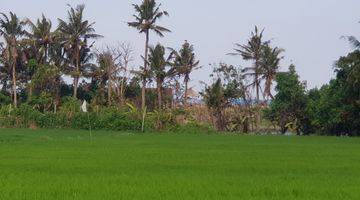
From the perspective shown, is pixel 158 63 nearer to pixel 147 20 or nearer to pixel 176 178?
pixel 147 20

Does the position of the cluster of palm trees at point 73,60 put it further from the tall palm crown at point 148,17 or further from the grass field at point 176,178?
the grass field at point 176,178

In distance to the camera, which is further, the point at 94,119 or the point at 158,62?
the point at 158,62

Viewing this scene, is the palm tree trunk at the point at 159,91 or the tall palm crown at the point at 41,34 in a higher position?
the tall palm crown at the point at 41,34

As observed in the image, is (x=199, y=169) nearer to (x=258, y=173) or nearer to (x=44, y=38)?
(x=258, y=173)

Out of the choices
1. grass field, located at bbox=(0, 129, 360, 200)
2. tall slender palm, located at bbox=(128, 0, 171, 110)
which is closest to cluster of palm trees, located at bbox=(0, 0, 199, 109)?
tall slender palm, located at bbox=(128, 0, 171, 110)

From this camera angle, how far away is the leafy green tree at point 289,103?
49312 mm

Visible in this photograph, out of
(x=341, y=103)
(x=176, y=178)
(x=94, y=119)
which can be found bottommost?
(x=176, y=178)

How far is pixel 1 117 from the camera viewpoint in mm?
50625

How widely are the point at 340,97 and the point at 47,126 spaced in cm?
2164

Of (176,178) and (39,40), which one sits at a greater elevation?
(39,40)

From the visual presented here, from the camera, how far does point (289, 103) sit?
49719mm

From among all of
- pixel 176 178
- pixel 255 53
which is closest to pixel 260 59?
pixel 255 53

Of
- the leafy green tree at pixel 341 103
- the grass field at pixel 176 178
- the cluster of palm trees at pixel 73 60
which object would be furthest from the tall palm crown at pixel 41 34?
the grass field at pixel 176 178

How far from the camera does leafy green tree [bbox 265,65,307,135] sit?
49.3 meters
